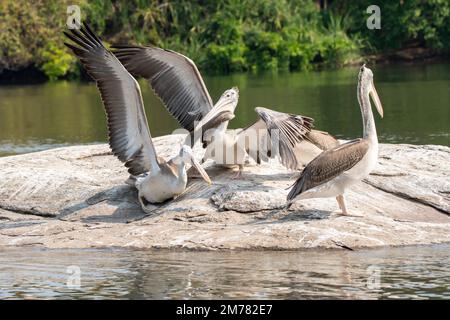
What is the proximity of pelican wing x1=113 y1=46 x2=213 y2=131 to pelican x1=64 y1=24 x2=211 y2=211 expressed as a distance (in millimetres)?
1230

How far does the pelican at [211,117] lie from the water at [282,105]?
5923 mm

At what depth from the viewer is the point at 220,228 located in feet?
33.4

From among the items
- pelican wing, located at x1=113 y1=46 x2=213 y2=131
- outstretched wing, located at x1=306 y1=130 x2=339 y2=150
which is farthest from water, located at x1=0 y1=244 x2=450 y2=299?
pelican wing, located at x1=113 y1=46 x2=213 y2=131

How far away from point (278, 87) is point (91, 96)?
486 cm

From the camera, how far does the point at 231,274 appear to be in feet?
29.7

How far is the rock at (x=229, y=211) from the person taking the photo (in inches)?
391

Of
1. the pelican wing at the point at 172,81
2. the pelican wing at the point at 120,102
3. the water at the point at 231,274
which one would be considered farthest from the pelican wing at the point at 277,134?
the water at the point at 231,274

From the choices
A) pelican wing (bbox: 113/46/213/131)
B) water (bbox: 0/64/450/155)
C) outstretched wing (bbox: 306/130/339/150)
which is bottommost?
water (bbox: 0/64/450/155)

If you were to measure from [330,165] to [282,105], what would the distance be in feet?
44.4

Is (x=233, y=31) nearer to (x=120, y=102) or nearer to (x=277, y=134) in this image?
(x=120, y=102)

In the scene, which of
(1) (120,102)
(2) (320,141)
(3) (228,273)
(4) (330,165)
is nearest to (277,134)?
(2) (320,141)

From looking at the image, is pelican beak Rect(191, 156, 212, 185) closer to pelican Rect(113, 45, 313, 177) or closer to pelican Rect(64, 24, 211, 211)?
pelican Rect(64, 24, 211, 211)

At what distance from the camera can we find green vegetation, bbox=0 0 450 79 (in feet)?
118

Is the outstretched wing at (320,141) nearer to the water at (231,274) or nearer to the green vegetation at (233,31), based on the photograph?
the water at (231,274)
